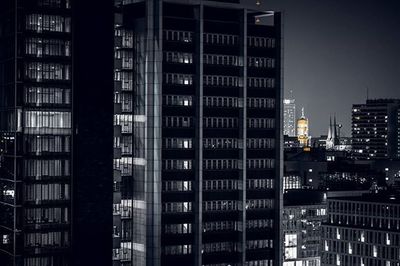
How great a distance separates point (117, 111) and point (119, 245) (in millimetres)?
26048

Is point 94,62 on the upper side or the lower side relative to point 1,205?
upper

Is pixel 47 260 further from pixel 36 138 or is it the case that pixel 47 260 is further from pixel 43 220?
pixel 36 138

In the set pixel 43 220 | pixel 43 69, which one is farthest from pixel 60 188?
pixel 43 69

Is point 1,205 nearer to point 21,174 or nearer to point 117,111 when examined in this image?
point 21,174

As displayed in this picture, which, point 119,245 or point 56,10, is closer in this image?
point 56,10

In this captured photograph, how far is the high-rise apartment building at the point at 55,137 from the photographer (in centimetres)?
17212

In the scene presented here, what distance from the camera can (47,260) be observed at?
17225 centimetres

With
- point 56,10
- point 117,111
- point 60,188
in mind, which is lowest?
point 60,188

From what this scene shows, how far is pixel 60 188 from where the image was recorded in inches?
6875

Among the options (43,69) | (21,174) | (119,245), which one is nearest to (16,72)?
(43,69)

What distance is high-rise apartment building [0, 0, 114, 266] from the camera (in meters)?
172

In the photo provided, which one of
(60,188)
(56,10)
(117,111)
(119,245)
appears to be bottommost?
(119,245)

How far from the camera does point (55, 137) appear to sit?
175000 mm

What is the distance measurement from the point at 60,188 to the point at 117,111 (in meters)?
28.7
